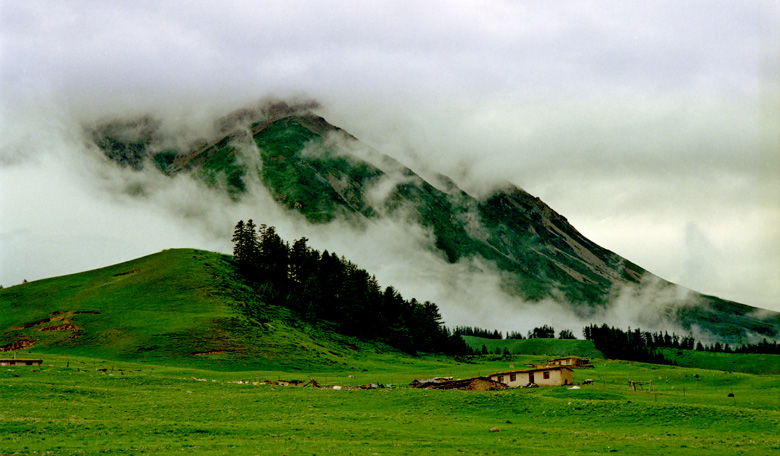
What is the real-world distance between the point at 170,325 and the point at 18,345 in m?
26.7

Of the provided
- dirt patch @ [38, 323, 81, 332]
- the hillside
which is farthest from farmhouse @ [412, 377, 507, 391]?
dirt patch @ [38, 323, 81, 332]

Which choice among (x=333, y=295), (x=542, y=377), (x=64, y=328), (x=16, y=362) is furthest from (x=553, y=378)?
(x=333, y=295)

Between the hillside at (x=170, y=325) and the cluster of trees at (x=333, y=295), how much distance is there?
284 inches

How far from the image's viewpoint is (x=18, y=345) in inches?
4624

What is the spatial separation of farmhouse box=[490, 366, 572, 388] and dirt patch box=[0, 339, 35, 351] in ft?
284

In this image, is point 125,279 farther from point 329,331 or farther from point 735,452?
point 735,452

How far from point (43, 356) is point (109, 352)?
1413cm

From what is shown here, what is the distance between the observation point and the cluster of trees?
16075cm

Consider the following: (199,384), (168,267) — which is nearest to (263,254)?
(168,267)

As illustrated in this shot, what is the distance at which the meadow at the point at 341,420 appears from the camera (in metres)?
39.2

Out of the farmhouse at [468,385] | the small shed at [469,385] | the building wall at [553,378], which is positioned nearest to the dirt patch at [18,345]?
the farmhouse at [468,385]

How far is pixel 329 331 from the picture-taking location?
150125 mm

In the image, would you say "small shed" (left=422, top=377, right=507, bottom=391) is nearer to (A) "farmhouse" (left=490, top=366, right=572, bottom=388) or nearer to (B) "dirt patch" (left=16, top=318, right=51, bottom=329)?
(A) "farmhouse" (left=490, top=366, right=572, bottom=388)

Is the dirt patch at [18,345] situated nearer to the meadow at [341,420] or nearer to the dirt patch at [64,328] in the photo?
the dirt patch at [64,328]
